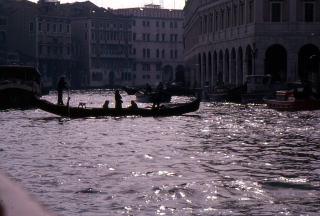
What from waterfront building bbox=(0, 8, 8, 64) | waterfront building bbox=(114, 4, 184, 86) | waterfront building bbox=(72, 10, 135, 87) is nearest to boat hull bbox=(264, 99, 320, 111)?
waterfront building bbox=(0, 8, 8, 64)

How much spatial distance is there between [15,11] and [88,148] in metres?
73.2

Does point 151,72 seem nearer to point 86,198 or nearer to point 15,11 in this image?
point 15,11

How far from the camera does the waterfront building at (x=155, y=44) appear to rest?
108 m

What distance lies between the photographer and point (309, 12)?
1640 inches

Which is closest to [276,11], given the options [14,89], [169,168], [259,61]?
[259,61]

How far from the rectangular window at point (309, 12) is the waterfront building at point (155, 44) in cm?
6508

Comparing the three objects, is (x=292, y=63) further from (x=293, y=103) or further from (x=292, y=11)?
(x=293, y=103)

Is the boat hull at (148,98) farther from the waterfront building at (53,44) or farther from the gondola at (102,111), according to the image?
the waterfront building at (53,44)

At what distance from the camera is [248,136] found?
1886cm

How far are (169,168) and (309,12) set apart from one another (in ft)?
106

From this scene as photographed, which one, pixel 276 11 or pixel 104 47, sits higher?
pixel 104 47

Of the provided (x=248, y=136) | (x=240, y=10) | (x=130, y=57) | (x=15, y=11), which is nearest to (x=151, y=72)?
(x=130, y=57)

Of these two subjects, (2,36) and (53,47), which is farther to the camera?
(53,47)

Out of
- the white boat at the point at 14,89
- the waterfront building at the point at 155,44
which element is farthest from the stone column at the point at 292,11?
the waterfront building at the point at 155,44
